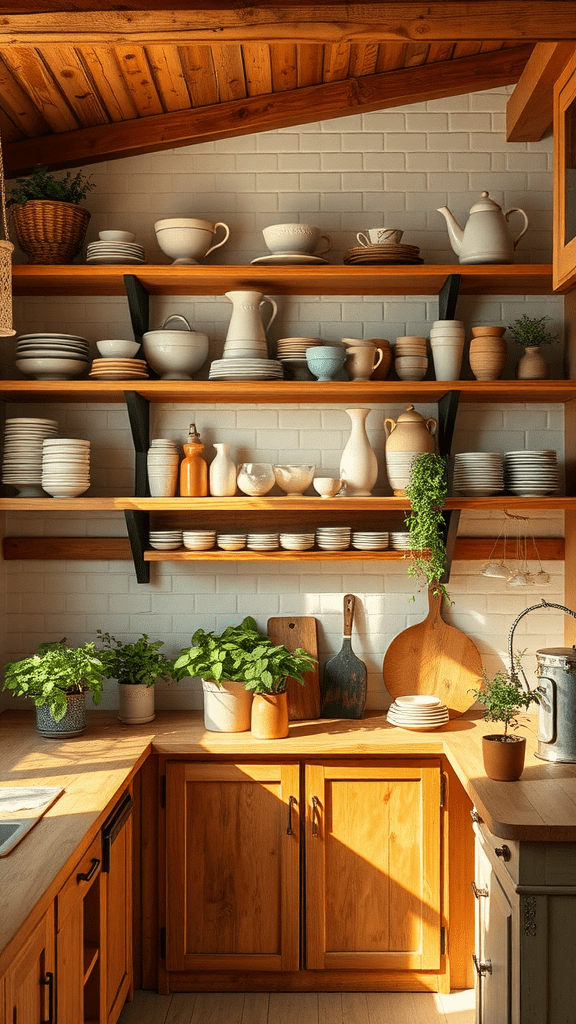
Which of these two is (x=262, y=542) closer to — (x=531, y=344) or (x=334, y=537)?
(x=334, y=537)

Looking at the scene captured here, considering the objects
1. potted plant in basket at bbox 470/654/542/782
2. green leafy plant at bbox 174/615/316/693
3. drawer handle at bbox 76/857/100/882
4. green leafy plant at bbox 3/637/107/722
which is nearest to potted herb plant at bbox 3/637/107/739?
green leafy plant at bbox 3/637/107/722

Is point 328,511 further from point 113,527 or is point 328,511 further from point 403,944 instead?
point 403,944

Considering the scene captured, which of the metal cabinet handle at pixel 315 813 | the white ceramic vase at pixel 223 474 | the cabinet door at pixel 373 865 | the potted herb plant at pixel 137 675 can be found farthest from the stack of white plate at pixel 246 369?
the metal cabinet handle at pixel 315 813

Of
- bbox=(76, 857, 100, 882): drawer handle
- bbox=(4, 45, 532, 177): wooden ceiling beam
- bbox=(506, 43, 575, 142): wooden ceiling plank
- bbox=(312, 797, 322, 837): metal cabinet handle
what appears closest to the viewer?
bbox=(76, 857, 100, 882): drawer handle

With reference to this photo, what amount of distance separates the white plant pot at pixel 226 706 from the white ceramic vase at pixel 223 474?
0.67 metres

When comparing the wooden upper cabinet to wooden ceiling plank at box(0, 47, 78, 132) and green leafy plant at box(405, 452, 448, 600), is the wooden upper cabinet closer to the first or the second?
green leafy plant at box(405, 452, 448, 600)

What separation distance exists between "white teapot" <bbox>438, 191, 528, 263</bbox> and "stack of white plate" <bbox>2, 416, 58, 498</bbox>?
5.36 feet

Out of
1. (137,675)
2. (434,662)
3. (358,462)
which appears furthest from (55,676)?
(434,662)

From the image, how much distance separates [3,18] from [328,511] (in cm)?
190

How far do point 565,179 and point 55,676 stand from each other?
2250 mm

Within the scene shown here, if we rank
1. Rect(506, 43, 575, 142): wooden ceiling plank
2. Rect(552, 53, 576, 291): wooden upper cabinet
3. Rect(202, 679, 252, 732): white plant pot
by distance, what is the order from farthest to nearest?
Rect(202, 679, 252, 732): white plant pot
Rect(506, 43, 575, 142): wooden ceiling plank
Rect(552, 53, 576, 291): wooden upper cabinet

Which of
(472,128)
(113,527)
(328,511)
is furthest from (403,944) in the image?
(472,128)

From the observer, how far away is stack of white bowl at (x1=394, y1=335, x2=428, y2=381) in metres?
3.32

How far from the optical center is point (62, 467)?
326 cm
